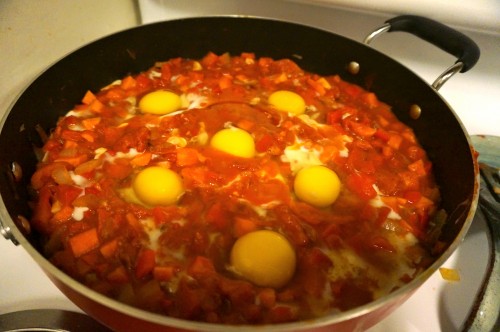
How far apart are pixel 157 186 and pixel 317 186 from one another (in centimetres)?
79

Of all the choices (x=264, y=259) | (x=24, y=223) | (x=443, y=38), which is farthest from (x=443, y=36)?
(x=24, y=223)

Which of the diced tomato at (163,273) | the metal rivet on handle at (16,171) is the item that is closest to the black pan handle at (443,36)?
the diced tomato at (163,273)

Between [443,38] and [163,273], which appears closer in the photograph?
[163,273]

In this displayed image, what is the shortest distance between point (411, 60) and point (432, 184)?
0.93m

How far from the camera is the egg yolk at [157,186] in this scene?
2076mm

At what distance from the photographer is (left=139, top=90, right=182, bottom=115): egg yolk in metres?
2.62

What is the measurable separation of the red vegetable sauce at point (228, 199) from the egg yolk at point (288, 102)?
6 cm

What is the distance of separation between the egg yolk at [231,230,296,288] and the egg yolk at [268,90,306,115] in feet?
3.37

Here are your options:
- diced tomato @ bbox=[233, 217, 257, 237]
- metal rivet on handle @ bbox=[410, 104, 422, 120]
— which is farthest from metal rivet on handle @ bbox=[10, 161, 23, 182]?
metal rivet on handle @ bbox=[410, 104, 422, 120]

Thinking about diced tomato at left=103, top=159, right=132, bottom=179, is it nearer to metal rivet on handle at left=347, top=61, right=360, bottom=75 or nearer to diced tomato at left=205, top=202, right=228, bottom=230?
diced tomato at left=205, top=202, right=228, bottom=230

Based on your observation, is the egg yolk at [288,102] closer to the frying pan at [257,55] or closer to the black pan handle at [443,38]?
the frying pan at [257,55]

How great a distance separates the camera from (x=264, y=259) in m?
1.81

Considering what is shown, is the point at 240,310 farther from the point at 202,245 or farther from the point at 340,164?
the point at 340,164

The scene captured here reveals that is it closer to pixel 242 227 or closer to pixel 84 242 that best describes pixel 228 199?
pixel 242 227
